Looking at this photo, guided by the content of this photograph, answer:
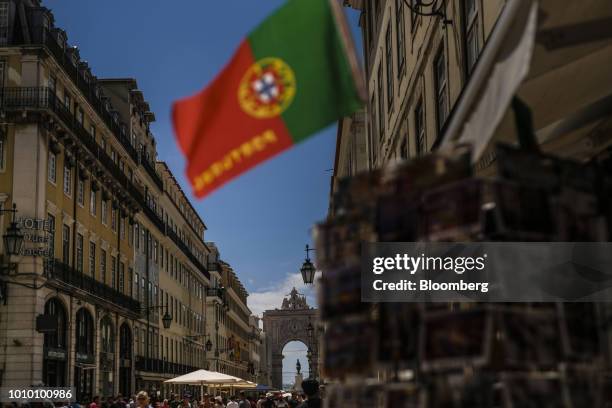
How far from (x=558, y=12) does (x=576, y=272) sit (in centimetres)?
184

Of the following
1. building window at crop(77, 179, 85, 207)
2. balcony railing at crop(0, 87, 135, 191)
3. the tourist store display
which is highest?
balcony railing at crop(0, 87, 135, 191)

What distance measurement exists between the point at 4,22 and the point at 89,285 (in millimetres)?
11853

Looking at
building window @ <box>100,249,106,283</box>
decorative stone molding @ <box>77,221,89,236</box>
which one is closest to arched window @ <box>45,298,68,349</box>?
decorative stone molding @ <box>77,221,89,236</box>

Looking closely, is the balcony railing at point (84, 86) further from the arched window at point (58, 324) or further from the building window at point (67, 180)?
the arched window at point (58, 324)

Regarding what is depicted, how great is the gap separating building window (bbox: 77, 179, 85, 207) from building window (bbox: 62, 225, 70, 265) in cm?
235

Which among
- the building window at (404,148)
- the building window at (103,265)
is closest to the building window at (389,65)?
the building window at (404,148)

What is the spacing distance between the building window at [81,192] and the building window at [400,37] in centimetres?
2137

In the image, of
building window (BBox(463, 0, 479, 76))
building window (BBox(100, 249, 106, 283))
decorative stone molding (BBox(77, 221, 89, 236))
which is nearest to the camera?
building window (BBox(463, 0, 479, 76))

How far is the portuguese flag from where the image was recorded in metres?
3.62

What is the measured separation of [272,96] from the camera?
3.69 metres

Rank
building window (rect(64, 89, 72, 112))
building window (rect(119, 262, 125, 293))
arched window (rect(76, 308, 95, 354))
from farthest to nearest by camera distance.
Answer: building window (rect(119, 262, 125, 293)) < arched window (rect(76, 308, 95, 354)) < building window (rect(64, 89, 72, 112))

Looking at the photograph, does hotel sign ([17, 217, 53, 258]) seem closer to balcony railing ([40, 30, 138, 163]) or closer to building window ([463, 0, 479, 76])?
balcony railing ([40, 30, 138, 163])

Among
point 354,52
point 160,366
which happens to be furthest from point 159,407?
point 160,366

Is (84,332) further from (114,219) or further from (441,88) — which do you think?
(441,88)
